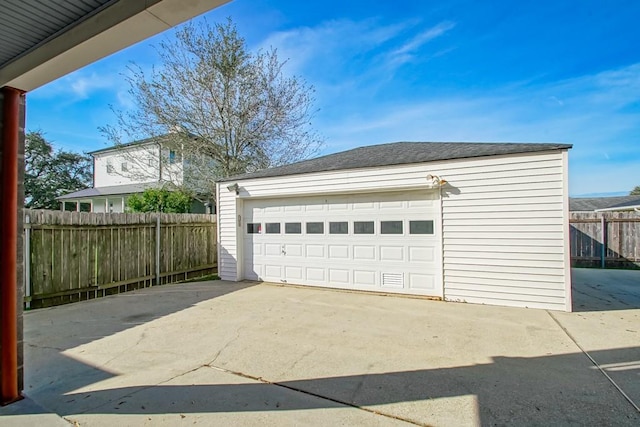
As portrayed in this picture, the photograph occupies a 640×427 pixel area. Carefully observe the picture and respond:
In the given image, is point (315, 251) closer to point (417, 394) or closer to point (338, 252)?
point (338, 252)

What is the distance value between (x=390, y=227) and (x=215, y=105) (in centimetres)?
904

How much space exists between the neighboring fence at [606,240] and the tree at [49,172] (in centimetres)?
3106

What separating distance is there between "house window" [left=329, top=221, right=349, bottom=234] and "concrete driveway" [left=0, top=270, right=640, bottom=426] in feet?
6.51

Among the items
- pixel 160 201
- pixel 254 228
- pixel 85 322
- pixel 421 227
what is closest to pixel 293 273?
pixel 254 228

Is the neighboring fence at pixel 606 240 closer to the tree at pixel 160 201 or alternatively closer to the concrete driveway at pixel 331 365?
the concrete driveway at pixel 331 365

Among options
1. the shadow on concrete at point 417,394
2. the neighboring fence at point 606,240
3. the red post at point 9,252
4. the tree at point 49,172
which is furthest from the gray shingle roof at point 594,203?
the tree at point 49,172

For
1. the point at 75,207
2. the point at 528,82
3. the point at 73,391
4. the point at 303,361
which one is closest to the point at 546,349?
the point at 303,361

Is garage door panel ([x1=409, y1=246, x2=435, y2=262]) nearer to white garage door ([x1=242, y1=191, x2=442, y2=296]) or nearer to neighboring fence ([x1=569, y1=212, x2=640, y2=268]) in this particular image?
white garage door ([x1=242, y1=191, x2=442, y2=296])

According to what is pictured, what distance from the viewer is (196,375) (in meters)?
3.01

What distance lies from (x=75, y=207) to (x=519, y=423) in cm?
2613

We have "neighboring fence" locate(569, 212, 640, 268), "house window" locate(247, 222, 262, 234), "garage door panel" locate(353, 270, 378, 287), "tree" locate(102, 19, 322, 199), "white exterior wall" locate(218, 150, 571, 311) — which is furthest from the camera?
"tree" locate(102, 19, 322, 199)

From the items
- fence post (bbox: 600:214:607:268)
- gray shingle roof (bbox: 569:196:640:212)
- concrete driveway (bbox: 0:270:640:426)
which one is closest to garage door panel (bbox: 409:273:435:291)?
concrete driveway (bbox: 0:270:640:426)

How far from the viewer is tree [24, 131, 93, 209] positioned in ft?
76.6

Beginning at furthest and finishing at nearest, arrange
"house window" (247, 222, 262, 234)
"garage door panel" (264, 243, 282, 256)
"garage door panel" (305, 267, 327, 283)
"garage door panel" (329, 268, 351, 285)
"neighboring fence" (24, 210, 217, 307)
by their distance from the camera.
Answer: "house window" (247, 222, 262, 234) < "garage door panel" (264, 243, 282, 256) < "garage door panel" (305, 267, 327, 283) < "garage door panel" (329, 268, 351, 285) < "neighboring fence" (24, 210, 217, 307)
